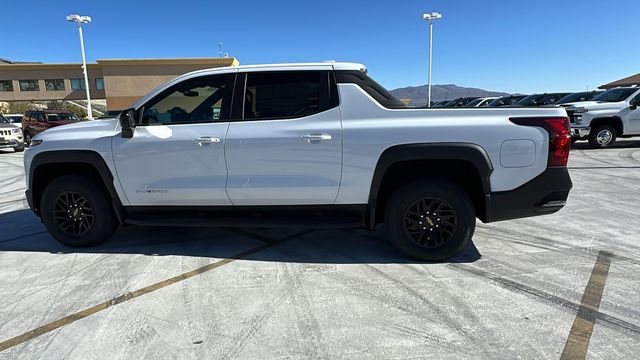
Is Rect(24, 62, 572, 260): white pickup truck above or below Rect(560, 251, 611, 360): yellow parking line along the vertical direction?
above

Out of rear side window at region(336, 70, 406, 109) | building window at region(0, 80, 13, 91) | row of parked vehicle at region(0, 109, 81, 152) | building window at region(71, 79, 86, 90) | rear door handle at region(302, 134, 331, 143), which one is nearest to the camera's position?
rear door handle at region(302, 134, 331, 143)

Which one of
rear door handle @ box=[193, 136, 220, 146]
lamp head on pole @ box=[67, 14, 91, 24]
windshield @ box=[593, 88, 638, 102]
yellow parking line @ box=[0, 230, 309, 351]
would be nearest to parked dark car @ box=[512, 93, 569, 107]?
windshield @ box=[593, 88, 638, 102]

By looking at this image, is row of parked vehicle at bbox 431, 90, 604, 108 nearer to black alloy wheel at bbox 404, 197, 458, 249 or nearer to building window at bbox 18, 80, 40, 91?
black alloy wheel at bbox 404, 197, 458, 249

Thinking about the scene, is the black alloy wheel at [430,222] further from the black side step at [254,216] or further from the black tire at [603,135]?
the black tire at [603,135]

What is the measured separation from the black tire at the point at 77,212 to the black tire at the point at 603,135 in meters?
13.7

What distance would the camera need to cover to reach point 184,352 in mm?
2564

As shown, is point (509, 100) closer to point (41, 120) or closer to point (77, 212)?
point (77, 212)

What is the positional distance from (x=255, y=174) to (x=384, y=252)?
159 cm

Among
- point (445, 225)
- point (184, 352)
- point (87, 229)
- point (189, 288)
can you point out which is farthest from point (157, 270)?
point (445, 225)

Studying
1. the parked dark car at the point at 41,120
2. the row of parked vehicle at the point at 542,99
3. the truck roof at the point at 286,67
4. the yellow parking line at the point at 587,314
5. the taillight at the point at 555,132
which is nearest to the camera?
the yellow parking line at the point at 587,314

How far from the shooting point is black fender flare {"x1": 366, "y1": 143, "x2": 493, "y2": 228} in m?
3.54

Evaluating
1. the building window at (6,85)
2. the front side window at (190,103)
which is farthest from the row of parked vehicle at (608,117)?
the building window at (6,85)

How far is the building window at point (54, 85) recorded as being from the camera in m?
54.8

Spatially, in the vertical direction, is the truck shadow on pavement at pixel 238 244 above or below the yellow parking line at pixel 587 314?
above
